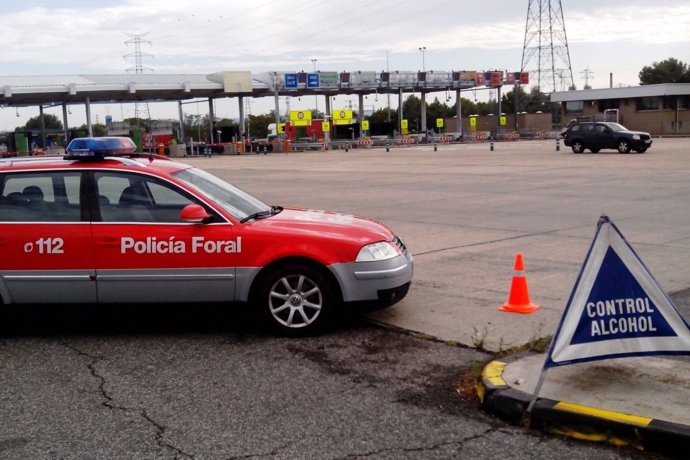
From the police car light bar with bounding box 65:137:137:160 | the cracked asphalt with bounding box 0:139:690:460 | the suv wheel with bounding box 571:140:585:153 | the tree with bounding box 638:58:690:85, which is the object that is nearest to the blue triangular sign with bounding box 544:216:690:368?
the cracked asphalt with bounding box 0:139:690:460

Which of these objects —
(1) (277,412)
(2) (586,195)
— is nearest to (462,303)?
(1) (277,412)

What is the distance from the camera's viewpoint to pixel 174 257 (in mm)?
6469

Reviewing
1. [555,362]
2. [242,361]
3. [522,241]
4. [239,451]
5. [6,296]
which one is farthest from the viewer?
[522,241]

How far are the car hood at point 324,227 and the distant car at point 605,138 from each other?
32503 millimetres

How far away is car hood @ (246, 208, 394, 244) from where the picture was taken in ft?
21.6

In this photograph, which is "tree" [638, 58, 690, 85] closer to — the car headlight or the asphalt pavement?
the asphalt pavement

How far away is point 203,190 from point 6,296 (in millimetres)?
1887

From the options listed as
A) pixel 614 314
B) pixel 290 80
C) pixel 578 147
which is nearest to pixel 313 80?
pixel 290 80

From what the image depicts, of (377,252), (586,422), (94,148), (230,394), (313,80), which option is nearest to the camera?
(586,422)

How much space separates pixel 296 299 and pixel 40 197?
2399 mm

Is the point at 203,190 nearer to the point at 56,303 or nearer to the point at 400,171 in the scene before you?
the point at 56,303

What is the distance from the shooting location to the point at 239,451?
4355mm

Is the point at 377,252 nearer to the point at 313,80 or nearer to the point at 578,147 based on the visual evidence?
the point at 578,147

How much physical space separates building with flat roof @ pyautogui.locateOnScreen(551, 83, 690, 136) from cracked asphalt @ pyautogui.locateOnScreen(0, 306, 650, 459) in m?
72.9
